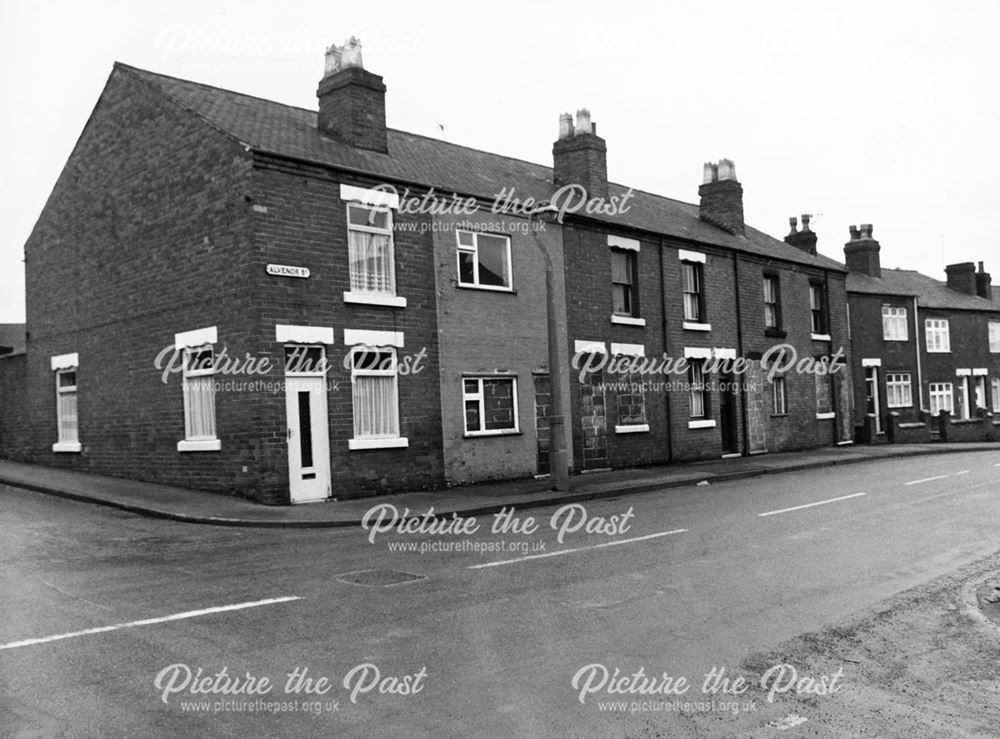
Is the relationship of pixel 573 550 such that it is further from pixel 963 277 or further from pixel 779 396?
pixel 963 277

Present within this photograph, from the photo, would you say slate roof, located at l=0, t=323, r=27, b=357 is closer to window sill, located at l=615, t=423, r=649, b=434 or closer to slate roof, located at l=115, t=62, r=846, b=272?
slate roof, located at l=115, t=62, r=846, b=272

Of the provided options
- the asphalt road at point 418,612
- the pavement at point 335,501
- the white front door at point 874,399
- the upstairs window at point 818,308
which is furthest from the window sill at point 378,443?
the white front door at point 874,399

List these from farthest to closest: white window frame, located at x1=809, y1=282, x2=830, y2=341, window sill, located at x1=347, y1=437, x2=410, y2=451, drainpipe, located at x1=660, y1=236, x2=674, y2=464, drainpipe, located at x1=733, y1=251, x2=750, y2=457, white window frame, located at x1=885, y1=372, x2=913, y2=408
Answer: white window frame, located at x1=885, y1=372, x2=913, y2=408 < white window frame, located at x1=809, y1=282, x2=830, y2=341 < drainpipe, located at x1=733, y1=251, x2=750, y2=457 < drainpipe, located at x1=660, y1=236, x2=674, y2=464 < window sill, located at x1=347, y1=437, x2=410, y2=451

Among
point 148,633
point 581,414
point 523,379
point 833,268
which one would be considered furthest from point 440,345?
point 833,268

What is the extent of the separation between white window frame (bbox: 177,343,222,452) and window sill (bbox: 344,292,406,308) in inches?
107

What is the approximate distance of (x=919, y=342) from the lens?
139 feet

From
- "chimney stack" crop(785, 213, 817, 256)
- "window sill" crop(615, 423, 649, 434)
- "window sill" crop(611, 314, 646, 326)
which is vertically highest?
"chimney stack" crop(785, 213, 817, 256)

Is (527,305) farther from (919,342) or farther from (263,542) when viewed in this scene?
(919,342)

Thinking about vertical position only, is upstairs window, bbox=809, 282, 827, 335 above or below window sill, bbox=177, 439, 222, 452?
above

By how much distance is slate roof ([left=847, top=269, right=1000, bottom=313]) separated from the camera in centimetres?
4038

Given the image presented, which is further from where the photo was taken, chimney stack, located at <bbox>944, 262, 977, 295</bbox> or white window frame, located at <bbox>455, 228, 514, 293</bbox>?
chimney stack, located at <bbox>944, 262, 977, 295</bbox>

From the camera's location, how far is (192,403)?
17734mm

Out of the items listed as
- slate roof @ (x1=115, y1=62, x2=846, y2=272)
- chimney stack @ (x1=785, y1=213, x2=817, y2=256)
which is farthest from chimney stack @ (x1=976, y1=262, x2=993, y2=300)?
slate roof @ (x1=115, y1=62, x2=846, y2=272)

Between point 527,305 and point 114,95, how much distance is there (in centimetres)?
1023
